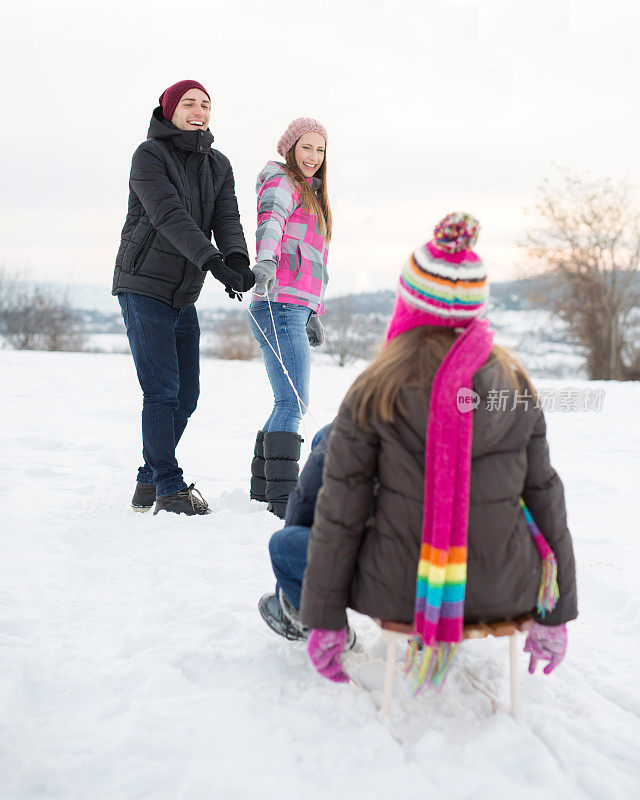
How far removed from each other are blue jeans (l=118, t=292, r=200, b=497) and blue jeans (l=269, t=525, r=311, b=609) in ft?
5.04

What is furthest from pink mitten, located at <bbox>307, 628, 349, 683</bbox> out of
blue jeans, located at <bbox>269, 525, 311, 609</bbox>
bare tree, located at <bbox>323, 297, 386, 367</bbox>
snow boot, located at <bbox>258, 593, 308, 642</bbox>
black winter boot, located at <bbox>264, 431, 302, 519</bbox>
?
bare tree, located at <bbox>323, 297, 386, 367</bbox>

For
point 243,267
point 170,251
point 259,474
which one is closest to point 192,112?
point 170,251

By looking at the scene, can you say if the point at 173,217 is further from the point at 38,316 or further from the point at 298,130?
the point at 38,316

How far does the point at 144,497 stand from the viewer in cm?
376

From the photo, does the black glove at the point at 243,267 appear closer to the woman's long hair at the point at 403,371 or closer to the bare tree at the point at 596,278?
the woman's long hair at the point at 403,371

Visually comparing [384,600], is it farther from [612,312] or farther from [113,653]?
[612,312]

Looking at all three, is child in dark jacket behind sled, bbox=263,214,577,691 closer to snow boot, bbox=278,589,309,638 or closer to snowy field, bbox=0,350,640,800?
snowy field, bbox=0,350,640,800

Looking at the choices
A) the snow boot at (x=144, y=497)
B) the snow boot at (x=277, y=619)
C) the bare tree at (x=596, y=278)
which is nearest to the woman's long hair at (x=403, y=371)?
the snow boot at (x=277, y=619)

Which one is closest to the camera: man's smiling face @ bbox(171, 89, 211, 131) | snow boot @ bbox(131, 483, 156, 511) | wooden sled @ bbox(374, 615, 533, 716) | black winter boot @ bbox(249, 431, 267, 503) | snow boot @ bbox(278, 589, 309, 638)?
wooden sled @ bbox(374, 615, 533, 716)

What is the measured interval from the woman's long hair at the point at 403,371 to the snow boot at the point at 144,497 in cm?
228

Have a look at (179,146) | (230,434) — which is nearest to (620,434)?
(230,434)

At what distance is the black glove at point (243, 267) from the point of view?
340cm

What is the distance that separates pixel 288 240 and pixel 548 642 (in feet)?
7.78

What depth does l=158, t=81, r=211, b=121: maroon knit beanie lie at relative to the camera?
3.40 meters
